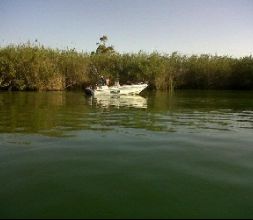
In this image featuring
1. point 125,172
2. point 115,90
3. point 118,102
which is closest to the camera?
point 125,172

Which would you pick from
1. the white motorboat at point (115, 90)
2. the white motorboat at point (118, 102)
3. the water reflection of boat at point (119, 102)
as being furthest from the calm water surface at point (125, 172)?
the white motorboat at point (115, 90)

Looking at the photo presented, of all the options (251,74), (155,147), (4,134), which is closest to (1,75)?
(251,74)

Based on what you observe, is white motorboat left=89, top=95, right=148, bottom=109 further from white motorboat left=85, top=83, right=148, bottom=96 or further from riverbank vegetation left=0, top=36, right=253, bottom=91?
riverbank vegetation left=0, top=36, right=253, bottom=91

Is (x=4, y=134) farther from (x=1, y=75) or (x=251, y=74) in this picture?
(x=251, y=74)

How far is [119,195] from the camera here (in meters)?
5.86

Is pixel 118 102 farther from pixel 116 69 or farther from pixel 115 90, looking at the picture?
pixel 116 69

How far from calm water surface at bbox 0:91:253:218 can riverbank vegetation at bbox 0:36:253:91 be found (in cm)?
3128

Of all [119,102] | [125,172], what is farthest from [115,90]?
[125,172]

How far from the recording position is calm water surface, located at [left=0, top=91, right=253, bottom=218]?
210 inches

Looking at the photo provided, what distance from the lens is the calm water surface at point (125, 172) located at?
5336 millimetres

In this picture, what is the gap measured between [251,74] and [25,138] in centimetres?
4502

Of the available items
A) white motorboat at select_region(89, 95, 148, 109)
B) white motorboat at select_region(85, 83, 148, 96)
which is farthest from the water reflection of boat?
white motorboat at select_region(85, 83, 148, 96)

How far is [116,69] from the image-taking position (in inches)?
1943

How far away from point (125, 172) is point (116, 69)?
1681 inches
